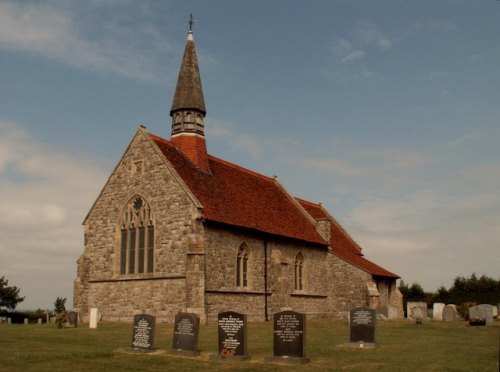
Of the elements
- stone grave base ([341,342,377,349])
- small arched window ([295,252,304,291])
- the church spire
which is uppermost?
the church spire

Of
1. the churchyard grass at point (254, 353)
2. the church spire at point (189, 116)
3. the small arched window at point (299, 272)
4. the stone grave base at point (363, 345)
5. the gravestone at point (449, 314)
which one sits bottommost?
the churchyard grass at point (254, 353)

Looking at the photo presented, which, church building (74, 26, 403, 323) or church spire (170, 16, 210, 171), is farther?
church spire (170, 16, 210, 171)

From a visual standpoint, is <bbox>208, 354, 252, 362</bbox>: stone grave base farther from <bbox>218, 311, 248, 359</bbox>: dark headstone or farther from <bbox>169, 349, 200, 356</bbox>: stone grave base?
<bbox>169, 349, 200, 356</bbox>: stone grave base

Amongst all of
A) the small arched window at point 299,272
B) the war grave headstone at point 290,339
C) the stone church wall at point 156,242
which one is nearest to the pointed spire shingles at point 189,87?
the stone church wall at point 156,242

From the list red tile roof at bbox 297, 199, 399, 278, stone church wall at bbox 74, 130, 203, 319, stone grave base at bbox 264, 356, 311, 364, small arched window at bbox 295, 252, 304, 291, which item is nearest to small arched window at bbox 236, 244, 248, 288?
stone church wall at bbox 74, 130, 203, 319

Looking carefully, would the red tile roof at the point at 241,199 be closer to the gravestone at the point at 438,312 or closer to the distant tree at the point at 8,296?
the gravestone at the point at 438,312

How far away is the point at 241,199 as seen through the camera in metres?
34.1

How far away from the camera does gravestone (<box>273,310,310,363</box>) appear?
15852mm

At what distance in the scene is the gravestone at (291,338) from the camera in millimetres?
15852

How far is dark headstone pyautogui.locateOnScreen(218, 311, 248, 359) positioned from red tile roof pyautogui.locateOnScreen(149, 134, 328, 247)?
1167 centimetres

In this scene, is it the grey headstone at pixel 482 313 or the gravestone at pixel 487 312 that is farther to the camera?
the gravestone at pixel 487 312

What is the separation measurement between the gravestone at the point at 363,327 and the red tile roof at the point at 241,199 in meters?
10.9

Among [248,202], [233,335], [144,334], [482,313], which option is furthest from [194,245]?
[482,313]

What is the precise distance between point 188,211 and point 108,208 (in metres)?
6.16
